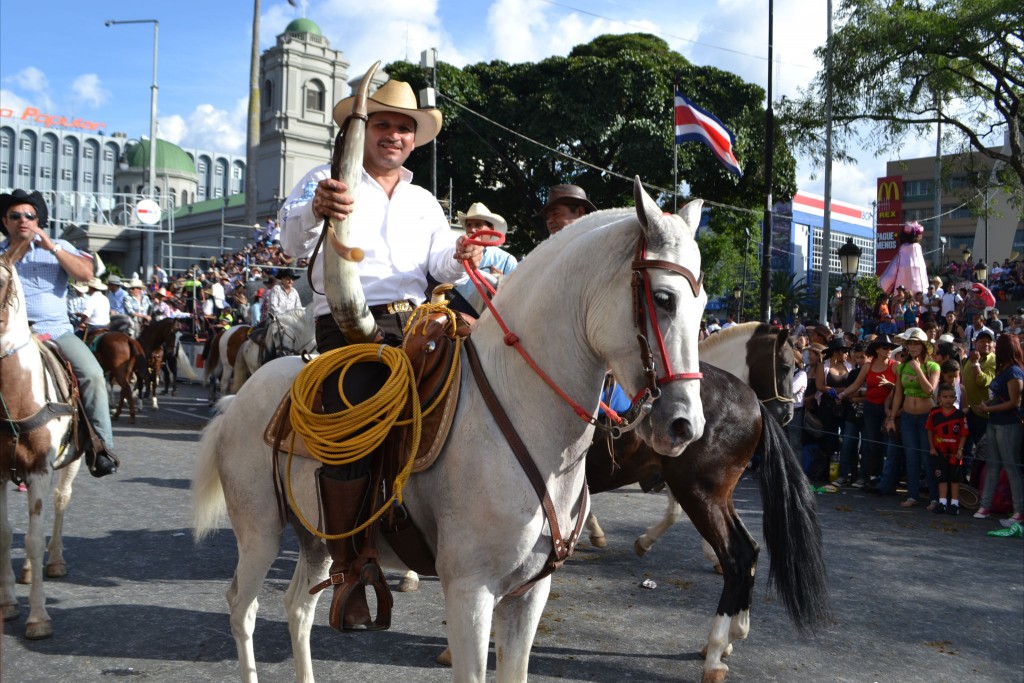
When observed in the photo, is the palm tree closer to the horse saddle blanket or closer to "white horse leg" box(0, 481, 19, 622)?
"white horse leg" box(0, 481, 19, 622)

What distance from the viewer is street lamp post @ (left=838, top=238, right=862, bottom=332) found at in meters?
15.9

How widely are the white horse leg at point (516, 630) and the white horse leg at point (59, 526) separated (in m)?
4.15

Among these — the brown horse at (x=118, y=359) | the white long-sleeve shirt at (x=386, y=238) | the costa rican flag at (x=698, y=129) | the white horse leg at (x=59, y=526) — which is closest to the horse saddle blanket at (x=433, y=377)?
the white long-sleeve shirt at (x=386, y=238)

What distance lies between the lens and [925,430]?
9.66 m

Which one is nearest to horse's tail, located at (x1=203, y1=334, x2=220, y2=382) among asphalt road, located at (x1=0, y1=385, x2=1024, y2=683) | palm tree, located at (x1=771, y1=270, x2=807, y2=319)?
asphalt road, located at (x1=0, y1=385, x2=1024, y2=683)

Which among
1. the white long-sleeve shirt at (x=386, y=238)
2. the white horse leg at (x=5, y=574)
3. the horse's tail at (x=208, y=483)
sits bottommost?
the white horse leg at (x=5, y=574)

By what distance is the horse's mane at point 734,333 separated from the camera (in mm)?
8109

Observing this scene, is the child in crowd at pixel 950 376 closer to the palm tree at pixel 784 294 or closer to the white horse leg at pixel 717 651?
the white horse leg at pixel 717 651

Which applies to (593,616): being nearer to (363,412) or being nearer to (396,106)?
(363,412)

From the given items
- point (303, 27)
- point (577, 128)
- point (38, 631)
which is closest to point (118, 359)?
point (38, 631)

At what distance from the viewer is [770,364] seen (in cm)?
804

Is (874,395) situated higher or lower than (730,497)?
higher

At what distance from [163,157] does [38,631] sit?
97117 millimetres

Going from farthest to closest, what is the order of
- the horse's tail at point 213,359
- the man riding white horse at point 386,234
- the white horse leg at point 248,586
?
the horse's tail at point 213,359 < the white horse leg at point 248,586 < the man riding white horse at point 386,234
